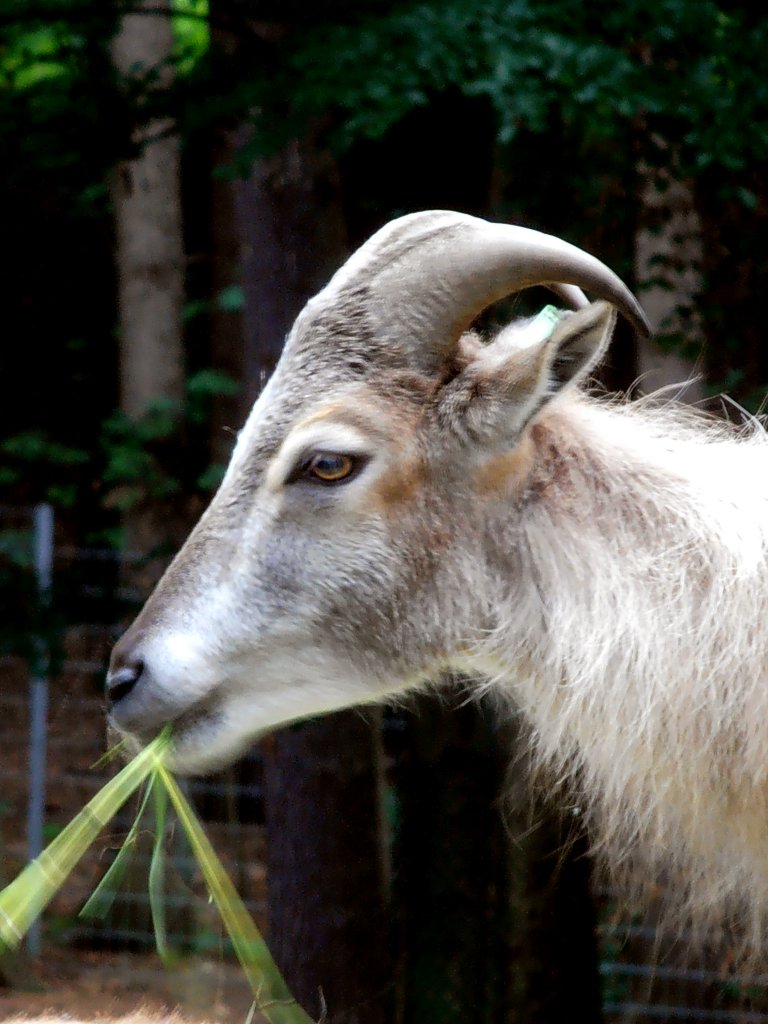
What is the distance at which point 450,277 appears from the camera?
3537mm

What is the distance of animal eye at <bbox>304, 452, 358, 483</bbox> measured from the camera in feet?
11.5

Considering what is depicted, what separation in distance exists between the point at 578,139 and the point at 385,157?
83cm

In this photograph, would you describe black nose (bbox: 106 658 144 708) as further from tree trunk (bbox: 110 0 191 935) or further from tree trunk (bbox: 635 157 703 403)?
tree trunk (bbox: 110 0 191 935)

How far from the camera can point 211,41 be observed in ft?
20.5

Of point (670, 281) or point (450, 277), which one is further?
point (670, 281)

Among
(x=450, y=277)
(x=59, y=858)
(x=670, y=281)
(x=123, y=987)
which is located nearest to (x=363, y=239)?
(x=670, y=281)

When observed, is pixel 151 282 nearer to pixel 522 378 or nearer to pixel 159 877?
pixel 522 378

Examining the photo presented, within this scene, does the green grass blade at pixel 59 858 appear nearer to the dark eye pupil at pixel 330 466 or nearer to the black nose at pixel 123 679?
the black nose at pixel 123 679

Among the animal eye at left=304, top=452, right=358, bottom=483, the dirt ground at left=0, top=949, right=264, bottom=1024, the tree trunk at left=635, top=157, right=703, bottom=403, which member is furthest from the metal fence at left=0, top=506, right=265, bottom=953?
the animal eye at left=304, top=452, right=358, bottom=483

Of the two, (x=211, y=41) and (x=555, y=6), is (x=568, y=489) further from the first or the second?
(x=211, y=41)

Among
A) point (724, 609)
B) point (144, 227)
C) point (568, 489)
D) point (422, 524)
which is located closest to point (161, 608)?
point (422, 524)

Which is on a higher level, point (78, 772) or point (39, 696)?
point (39, 696)

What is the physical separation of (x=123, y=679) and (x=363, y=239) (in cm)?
299

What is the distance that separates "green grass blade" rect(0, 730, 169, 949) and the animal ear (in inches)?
42.2
